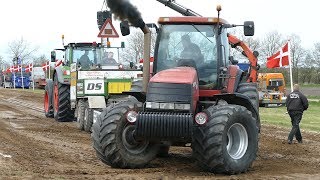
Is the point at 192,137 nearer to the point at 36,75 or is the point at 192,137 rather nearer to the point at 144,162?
the point at 144,162

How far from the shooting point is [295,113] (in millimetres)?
15148

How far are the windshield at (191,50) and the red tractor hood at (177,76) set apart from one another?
366 mm

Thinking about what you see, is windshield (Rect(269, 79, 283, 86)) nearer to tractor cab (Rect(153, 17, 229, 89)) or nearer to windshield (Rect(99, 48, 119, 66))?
windshield (Rect(99, 48, 119, 66))

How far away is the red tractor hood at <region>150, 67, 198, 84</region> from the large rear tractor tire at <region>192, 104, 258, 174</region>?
23.1 inches

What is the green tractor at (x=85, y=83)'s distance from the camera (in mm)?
15773

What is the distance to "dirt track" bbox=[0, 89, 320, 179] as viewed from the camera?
8.70m

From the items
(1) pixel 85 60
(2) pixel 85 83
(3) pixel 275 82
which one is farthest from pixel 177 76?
(3) pixel 275 82

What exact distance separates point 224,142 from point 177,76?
131 cm

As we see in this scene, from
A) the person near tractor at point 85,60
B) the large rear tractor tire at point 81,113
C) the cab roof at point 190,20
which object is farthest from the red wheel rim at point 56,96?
the cab roof at point 190,20

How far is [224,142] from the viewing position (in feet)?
29.2

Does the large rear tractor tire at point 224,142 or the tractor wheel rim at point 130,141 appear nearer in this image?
the large rear tractor tire at point 224,142

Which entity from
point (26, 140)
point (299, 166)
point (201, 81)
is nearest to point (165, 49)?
point (201, 81)

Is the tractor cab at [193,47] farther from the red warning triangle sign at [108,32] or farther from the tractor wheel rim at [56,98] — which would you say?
the tractor wheel rim at [56,98]

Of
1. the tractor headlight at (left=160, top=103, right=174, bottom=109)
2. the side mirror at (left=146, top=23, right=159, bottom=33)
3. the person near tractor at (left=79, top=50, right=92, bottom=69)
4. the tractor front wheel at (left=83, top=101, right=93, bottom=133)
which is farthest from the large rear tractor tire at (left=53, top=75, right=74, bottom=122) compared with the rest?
the tractor headlight at (left=160, top=103, right=174, bottom=109)
